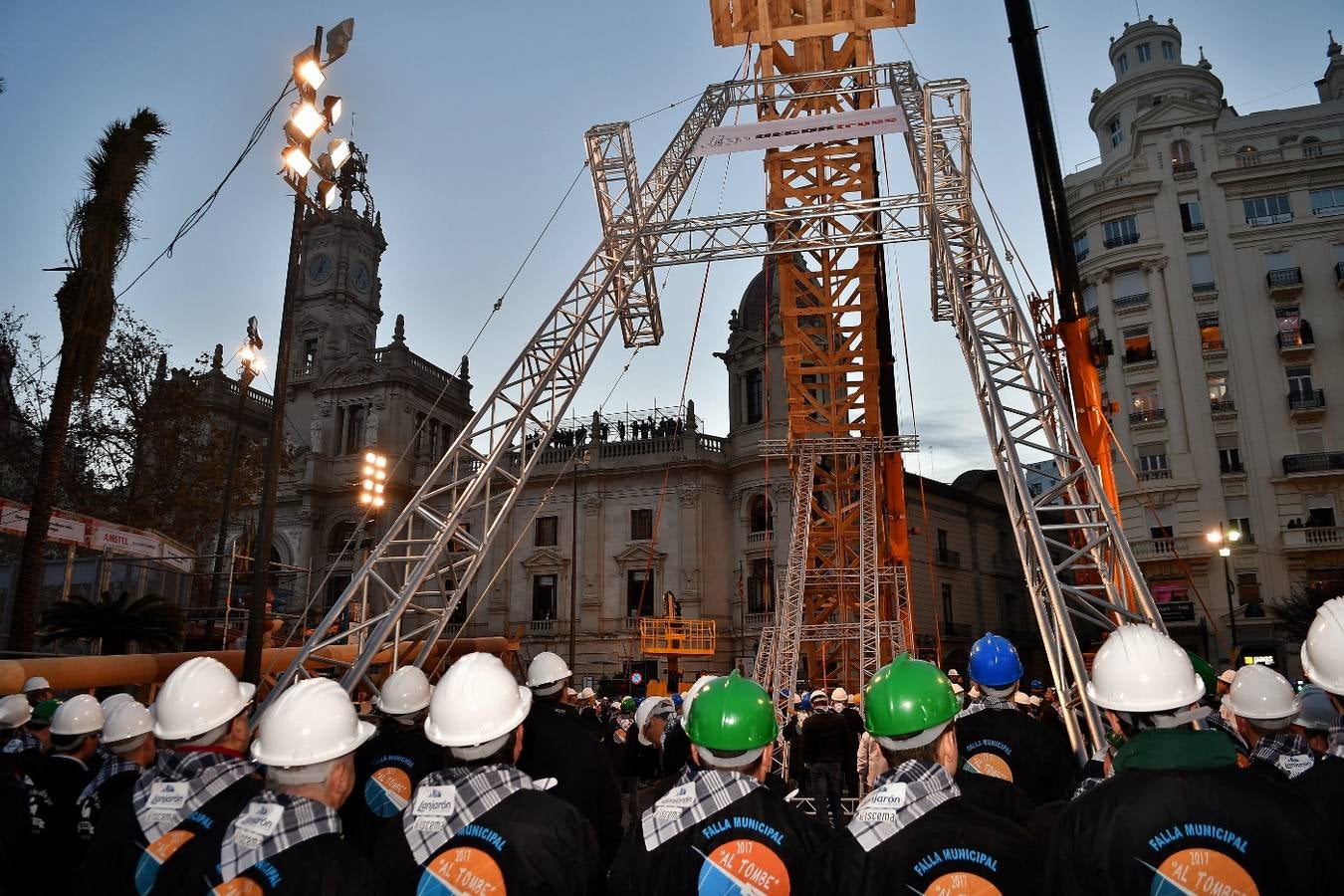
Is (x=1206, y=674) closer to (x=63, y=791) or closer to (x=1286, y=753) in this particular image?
(x=1286, y=753)

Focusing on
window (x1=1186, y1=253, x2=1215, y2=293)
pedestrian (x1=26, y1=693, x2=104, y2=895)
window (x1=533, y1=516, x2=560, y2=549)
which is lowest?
pedestrian (x1=26, y1=693, x2=104, y2=895)

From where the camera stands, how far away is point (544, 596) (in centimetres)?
3941

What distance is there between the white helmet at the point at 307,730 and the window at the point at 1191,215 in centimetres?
4437

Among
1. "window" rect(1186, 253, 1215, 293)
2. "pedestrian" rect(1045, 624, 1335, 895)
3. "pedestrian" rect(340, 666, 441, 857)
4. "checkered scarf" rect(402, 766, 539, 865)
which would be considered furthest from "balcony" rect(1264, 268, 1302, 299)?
"checkered scarf" rect(402, 766, 539, 865)

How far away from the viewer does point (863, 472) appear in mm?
19406

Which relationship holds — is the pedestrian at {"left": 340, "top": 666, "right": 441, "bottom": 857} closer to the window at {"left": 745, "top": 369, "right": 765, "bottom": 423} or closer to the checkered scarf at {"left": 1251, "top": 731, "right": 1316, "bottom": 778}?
the checkered scarf at {"left": 1251, "top": 731, "right": 1316, "bottom": 778}

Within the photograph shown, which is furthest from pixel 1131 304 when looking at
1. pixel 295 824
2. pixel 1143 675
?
pixel 295 824

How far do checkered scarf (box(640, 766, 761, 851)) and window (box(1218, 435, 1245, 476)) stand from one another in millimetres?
39478

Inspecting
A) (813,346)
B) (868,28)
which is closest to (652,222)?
(868,28)

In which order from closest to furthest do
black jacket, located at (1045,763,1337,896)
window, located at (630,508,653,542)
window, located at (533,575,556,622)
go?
black jacket, located at (1045,763,1337,896) < window, located at (630,508,653,542) < window, located at (533,575,556,622)

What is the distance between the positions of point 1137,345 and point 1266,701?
38049 mm

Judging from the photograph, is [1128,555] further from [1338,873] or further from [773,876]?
[773,876]

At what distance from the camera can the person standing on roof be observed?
482 cm

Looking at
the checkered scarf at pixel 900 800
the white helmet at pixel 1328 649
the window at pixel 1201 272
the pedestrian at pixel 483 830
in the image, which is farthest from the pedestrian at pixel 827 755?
the window at pixel 1201 272
